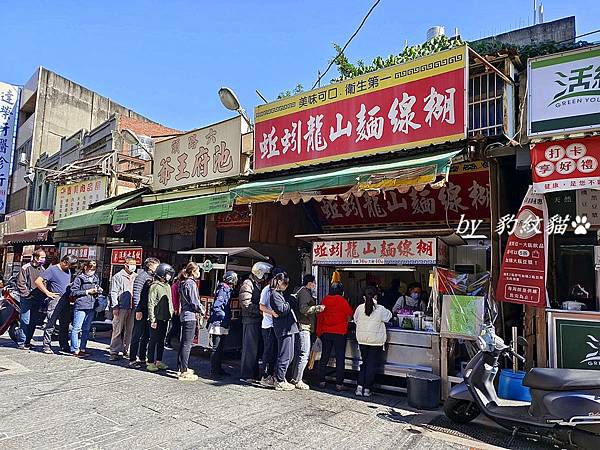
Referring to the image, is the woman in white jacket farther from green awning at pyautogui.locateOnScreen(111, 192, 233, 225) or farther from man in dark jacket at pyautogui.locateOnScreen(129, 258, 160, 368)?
man in dark jacket at pyautogui.locateOnScreen(129, 258, 160, 368)

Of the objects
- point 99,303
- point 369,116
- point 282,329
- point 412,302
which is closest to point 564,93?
point 369,116

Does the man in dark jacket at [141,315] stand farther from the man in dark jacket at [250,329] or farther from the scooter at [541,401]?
the scooter at [541,401]

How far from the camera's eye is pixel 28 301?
30.6 feet

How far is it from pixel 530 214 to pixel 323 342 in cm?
360

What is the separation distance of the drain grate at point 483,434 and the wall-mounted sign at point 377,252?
2420 millimetres

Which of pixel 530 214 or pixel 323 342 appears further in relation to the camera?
pixel 323 342

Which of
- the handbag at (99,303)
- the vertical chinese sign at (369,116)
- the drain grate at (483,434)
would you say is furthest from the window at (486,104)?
the handbag at (99,303)

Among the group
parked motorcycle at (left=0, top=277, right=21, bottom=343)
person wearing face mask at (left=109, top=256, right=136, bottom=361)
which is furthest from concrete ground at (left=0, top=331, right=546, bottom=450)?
parked motorcycle at (left=0, top=277, right=21, bottom=343)

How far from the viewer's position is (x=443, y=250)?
7457 mm

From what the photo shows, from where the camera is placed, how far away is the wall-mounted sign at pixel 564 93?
552cm

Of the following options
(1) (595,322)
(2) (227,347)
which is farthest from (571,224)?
(2) (227,347)

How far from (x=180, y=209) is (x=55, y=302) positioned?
309cm

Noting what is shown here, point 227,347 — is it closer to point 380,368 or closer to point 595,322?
point 380,368

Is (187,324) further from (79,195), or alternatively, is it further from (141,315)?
(79,195)
